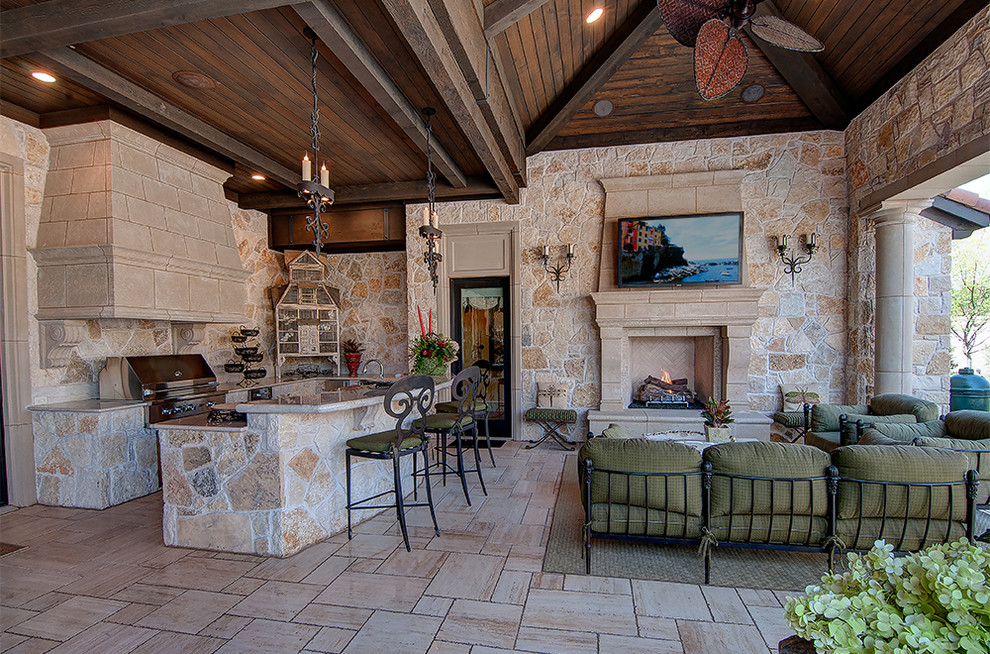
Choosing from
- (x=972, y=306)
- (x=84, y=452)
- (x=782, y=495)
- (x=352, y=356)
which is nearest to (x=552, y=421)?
(x=352, y=356)

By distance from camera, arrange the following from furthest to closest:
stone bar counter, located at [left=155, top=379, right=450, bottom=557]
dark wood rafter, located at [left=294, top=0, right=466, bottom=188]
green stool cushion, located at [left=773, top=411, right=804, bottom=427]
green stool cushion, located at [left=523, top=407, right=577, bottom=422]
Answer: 1. green stool cushion, located at [left=523, top=407, right=577, bottom=422]
2. green stool cushion, located at [left=773, top=411, right=804, bottom=427]
3. stone bar counter, located at [left=155, top=379, right=450, bottom=557]
4. dark wood rafter, located at [left=294, top=0, right=466, bottom=188]

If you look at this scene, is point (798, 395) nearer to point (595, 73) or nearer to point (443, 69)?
point (595, 73)

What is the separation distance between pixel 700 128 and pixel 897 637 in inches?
210

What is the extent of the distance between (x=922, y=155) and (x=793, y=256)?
1432mm

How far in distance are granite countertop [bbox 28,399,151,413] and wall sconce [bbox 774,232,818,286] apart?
6269mm

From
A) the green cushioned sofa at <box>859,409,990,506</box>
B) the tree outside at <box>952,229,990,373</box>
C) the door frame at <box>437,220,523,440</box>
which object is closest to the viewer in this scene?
the green cushioned sofa at <box>859,409,990,506</box>

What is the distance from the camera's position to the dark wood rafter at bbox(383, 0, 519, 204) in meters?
2.19

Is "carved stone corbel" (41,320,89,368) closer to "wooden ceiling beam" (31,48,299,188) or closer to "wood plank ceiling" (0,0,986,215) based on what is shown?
"wood plank ceiling" (0,0,986,215)

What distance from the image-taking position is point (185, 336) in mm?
4742

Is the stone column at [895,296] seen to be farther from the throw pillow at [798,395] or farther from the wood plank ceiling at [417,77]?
the wood plank ceiling at [417,77]

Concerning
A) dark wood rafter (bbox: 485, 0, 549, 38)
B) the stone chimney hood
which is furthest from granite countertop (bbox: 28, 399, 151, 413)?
dark wood rafter (bbox: 485, 0, 549, 38)

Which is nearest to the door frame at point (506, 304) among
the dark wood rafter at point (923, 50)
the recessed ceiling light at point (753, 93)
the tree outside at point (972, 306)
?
the recessed ceiling light at point (753, 93)

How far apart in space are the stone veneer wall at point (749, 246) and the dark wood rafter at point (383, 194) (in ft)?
1.29

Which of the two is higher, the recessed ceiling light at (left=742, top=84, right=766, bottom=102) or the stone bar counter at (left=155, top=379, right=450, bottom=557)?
the recessed ceiling light at (left=742, top=84, right=766, bottom=102)
